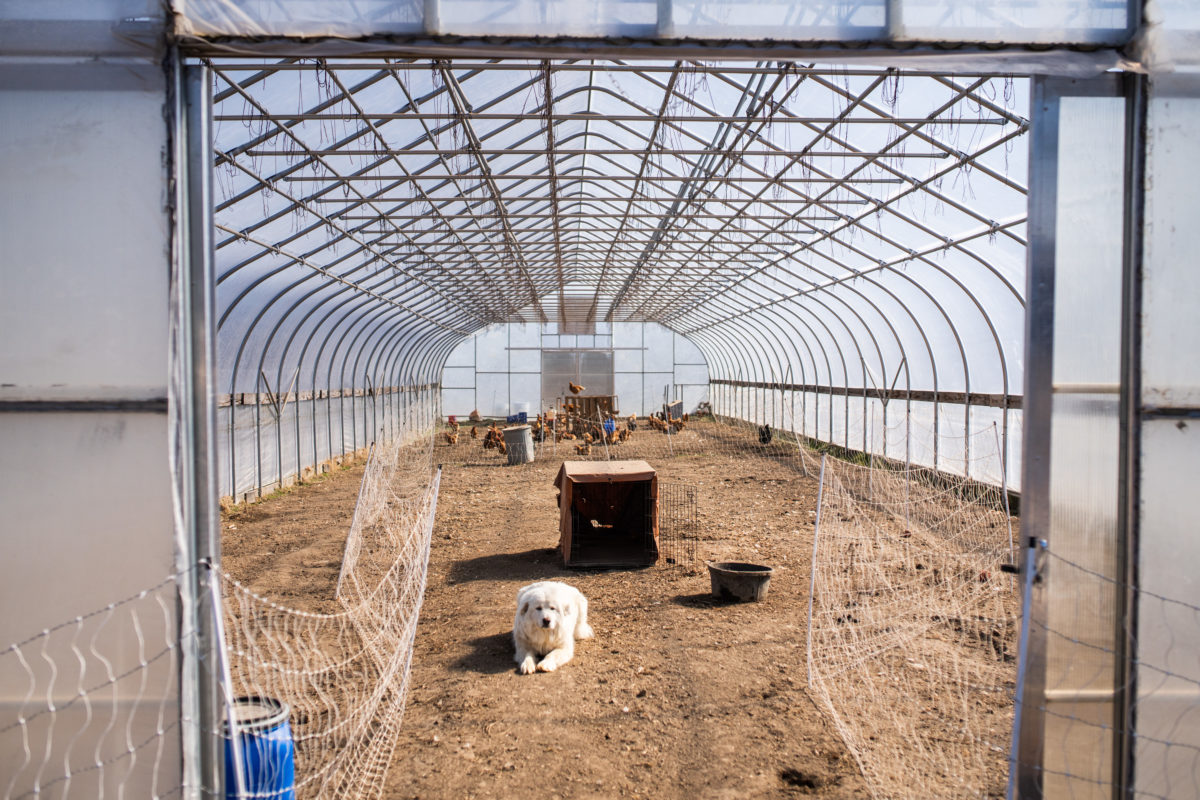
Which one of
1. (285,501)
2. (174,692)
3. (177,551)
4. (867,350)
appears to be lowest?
(285,501)

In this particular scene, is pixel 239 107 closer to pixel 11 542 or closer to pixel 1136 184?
pixel 11 542

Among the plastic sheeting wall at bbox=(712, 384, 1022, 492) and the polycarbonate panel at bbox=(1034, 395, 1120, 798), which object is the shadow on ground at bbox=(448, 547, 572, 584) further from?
the polycarbonate panel at bbox=(1034, 395, 1120, 798)

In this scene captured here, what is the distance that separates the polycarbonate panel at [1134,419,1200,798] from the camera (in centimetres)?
315

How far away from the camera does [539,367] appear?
3356cm

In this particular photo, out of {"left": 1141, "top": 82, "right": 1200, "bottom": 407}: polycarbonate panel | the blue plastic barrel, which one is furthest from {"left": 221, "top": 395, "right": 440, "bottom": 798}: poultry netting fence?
{"left": 1141, "top": 82, "right": 1200, "bottom": 407}: polycarbonate panel

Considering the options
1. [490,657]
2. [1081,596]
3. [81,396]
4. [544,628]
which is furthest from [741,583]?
[81,396]

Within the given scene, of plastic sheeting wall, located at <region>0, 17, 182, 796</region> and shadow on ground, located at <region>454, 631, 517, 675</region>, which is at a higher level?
plastic sheeting wall, located at <region>0, 17, 182, 796</region>

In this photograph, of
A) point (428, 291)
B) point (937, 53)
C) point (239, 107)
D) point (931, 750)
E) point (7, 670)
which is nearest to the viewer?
point (7, 670)

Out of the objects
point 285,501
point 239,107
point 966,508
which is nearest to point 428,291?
point 285,501

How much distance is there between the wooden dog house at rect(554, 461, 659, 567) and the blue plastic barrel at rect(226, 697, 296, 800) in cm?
495

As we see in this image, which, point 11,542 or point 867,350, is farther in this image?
point 867,350

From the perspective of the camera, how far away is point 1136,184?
10.5ft

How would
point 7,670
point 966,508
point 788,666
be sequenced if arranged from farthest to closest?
point 966,508 → point 788,666 → point 7,670

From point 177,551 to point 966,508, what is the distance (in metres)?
10.2
